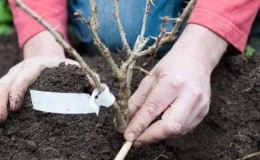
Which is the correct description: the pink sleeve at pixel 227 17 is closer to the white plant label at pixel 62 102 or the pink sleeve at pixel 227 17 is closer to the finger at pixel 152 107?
the finger at pixel 152 107

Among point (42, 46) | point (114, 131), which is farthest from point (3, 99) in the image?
point (42, 46)

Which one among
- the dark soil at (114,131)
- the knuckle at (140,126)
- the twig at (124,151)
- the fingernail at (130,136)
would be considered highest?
the knuckle at (140,126)

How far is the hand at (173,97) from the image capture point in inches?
50.0

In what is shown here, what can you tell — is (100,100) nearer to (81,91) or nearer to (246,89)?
(81,91)

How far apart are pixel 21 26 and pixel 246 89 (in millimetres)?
960

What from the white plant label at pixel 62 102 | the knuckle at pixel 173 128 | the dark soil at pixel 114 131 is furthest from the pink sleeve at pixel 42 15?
the knuckle at pixel 173 128

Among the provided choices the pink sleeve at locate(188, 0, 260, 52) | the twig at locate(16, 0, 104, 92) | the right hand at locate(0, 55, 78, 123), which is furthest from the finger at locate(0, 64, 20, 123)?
the pink sleeve at locate(188, 0, 260, 52)

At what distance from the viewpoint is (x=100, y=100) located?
1271 mm

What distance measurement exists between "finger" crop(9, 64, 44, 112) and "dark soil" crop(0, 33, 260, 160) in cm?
2

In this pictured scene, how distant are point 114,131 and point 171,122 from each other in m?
0.24

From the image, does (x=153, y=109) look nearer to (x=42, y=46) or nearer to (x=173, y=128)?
(x=173, y=128)

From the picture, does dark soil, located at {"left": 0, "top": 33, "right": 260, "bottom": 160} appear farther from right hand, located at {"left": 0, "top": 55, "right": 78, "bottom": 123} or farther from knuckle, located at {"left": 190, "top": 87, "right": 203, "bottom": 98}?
knuckle, located at {"left": 190, "top": 87, "right": 203, "bottom": 98}

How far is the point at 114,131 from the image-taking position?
1.42 m

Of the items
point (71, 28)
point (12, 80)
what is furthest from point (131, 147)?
point (71, 28)
